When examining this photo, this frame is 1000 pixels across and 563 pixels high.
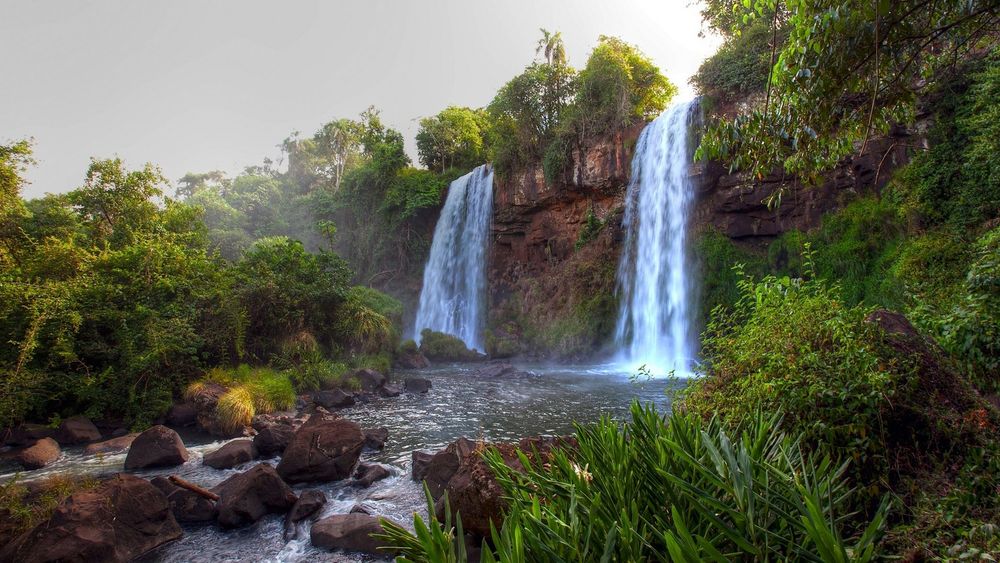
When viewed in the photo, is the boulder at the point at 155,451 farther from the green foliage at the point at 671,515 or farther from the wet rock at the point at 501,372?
the wet rock at the point at 501,372

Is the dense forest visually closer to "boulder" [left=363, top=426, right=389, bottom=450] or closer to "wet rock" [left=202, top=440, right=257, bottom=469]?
"wet rock" [left=202, top=440, right=257, bottom=469]

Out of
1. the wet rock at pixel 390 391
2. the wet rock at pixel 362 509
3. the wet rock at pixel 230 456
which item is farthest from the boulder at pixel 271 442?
the wet rock at pixel 390 391

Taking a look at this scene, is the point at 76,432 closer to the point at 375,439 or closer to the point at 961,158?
the point at 375,439

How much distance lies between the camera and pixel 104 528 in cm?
462

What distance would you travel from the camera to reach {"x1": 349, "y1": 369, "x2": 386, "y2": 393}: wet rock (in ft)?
42.8

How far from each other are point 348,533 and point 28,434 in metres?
8.01

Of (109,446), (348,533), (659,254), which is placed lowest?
(348,533)

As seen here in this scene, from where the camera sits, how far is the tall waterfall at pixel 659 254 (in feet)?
55.7

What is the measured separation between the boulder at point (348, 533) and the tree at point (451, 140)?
26.9 m

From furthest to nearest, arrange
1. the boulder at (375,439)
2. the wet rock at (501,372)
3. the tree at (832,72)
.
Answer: the wet rock at (501,372), the boulder at (375,439), the tree at (832,72)

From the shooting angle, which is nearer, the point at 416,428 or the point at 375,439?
the point at 375,439

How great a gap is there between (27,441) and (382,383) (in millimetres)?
7169

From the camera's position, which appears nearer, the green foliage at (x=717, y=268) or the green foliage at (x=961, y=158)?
the green foliage at (x=961, y=158)

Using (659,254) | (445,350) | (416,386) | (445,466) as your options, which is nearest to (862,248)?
(659,254)
